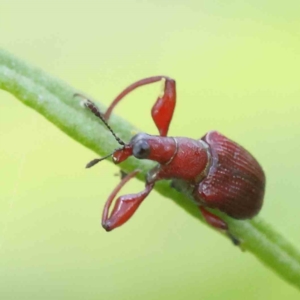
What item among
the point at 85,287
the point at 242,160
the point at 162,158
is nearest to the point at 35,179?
the point at 85,287

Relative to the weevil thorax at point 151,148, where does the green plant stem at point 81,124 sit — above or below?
above

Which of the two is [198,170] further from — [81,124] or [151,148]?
[81,124]

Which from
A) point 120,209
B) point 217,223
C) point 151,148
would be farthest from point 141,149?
point 217,223

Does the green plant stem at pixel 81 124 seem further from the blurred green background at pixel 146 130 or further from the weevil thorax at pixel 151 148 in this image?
the blurred green background at pixel 146 130

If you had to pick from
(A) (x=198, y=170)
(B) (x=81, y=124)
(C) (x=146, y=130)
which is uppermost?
(B) (x=81, y=124)

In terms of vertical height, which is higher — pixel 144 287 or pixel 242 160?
pixel 242 160

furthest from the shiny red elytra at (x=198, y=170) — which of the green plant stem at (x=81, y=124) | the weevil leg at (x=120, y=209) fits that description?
the green plant stem at (x=81, y=124)

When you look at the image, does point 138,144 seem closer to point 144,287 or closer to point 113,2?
point 144,287
